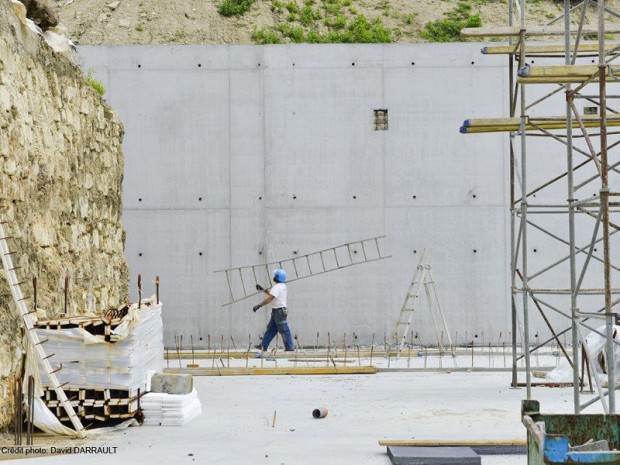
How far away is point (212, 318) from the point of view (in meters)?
21.4

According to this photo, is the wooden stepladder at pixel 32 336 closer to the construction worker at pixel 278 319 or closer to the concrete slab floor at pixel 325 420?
the concrete slab floor at pixel 325 420

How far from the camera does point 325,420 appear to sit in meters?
11.1

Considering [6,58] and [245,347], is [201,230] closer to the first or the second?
[245,347]

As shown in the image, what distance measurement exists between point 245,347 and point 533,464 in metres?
15.0

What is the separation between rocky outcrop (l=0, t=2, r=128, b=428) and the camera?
10945 millimetres

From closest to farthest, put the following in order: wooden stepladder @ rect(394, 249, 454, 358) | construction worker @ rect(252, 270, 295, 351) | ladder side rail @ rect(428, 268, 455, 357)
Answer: construction worker @ rect(252, 270, 295, 351), ladder side rail @ rect(428, 268, 455, 357), wooden stepladder @ rect(394, 249, 454, 358)

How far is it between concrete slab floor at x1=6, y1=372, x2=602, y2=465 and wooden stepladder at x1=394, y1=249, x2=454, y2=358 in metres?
4.48

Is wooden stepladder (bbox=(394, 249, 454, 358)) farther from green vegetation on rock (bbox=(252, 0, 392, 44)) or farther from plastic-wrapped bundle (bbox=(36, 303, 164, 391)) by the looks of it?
green vegetation on rock (bbox=(252, 0, 392, 44))

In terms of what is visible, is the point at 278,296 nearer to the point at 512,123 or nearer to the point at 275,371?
the point at 275,371

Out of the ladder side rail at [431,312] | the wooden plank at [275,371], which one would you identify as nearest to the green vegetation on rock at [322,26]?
the ladder side rail at [431,312]

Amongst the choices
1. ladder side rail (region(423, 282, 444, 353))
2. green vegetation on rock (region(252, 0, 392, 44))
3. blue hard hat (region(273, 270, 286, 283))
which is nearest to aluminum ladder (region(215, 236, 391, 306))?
ladder side rail (region(423, 282, 444, 353))

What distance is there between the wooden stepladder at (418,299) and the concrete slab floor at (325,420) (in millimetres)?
Answer: 4481

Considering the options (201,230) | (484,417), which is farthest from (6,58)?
(201,230)

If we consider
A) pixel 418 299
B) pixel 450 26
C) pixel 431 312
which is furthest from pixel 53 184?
pixel 450 26
